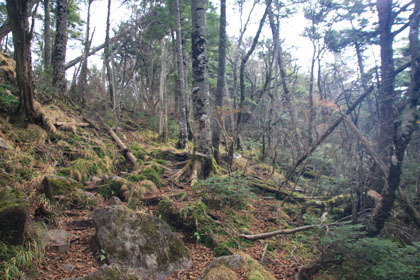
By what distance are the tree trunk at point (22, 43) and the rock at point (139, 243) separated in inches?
150

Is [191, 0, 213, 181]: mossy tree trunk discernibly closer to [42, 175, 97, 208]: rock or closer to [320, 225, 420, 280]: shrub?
[42, 175, 97, 208]: rock

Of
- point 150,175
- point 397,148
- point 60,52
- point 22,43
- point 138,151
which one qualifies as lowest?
point 150,175

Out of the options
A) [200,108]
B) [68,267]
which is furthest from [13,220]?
[200,108]

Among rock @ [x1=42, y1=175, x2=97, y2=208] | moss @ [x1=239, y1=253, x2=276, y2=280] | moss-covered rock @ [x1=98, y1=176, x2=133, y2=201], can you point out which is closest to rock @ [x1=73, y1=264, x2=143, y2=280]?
moss @ [x1=239, y1=253, x2=276, y2=280]

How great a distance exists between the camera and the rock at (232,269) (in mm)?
3115

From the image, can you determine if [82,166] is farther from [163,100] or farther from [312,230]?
[163,100]

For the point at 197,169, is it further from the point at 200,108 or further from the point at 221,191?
the point at 200,108

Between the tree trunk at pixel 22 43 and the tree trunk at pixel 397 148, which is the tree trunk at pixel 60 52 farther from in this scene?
the tree trunk at pixel 397 148

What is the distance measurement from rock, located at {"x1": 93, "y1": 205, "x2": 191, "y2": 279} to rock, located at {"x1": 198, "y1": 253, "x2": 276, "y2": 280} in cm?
64

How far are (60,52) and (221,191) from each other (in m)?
8.32

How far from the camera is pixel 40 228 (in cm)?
331

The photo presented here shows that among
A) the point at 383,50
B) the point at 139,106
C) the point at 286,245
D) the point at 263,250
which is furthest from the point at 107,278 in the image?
the point at 139,106

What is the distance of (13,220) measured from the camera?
275cm

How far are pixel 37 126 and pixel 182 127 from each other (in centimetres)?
618
